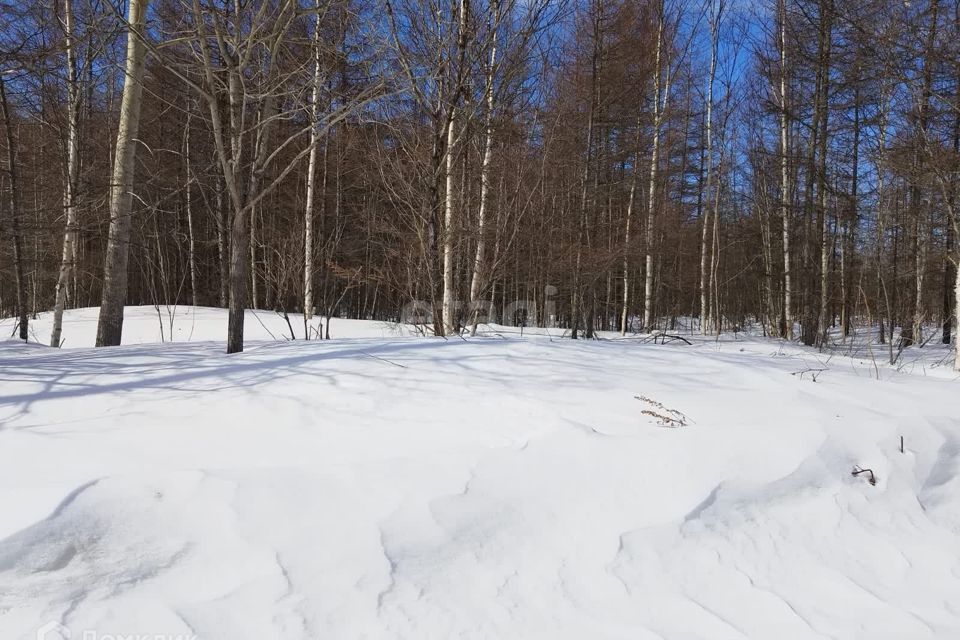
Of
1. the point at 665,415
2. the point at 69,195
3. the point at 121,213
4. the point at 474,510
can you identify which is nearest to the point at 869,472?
the point at 665,415

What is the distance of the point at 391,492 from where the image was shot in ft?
5.68

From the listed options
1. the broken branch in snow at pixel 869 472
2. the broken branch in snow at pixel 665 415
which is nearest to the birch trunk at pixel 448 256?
the broken branch in snow at pixel 665 415

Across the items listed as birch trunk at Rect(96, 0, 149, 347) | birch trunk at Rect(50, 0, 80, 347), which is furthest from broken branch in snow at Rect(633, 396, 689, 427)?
birch trunk at Rect(50, 0, 80, 347)

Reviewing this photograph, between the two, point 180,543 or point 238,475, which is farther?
point 238,475

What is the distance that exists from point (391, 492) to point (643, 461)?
3.20 feet

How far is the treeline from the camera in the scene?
183 inches

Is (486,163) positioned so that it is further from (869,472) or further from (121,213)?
(869,472)

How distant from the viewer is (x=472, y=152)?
25.7ft

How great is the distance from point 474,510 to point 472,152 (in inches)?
272

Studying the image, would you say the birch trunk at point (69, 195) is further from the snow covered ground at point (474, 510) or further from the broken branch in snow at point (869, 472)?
the broken branch in snow at point (869, 472)

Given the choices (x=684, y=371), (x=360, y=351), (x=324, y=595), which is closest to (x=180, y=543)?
(x=324, y=595)

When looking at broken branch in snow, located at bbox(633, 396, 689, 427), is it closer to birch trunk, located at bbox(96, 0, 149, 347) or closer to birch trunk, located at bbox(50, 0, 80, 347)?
birch trunk, located at bbox(96, 0, 149, 347)

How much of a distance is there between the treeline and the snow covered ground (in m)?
2.12

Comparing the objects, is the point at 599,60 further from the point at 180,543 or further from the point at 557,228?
the point at 180,543
